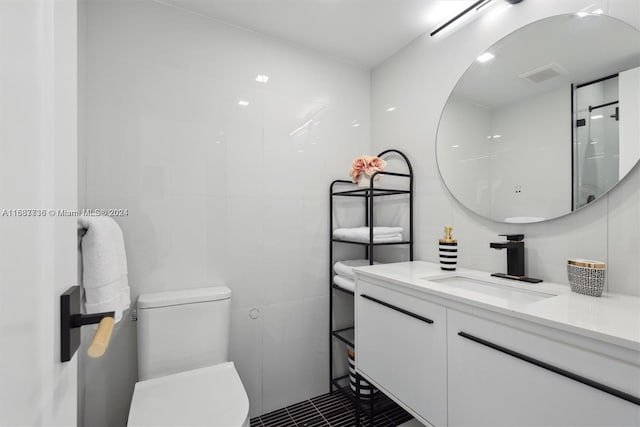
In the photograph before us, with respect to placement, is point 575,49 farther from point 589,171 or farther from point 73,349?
point 73,349

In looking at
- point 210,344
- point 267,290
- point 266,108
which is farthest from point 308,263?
point 266,108

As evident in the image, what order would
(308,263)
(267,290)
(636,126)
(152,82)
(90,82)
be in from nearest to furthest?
(636,126)
(90,82)
(152,82)
(267,290)
(308,263)

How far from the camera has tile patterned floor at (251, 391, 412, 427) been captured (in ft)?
5.43

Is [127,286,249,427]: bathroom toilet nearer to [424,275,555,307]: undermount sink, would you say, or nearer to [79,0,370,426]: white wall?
[79,0,370,426]: white wall

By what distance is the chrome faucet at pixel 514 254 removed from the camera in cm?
125

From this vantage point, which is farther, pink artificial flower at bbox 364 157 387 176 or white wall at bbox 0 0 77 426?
pink artificial flower at bbox 364 157 387 176

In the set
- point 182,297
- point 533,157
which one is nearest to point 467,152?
point 533,157

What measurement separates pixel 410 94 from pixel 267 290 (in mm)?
1539

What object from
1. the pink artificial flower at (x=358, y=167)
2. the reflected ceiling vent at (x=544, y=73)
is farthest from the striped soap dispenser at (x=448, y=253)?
the reflected ceiling vent at (x=544, y=73)

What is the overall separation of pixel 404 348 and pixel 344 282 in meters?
0.64

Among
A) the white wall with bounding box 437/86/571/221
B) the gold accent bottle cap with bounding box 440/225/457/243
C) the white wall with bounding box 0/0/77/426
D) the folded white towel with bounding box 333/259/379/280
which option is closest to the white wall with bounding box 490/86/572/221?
the white wall with bounding box 437/86/571/221

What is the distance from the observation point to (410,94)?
1.87m

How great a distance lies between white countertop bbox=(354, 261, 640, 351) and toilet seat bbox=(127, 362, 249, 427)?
31.2 inches

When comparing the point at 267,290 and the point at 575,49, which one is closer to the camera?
the point at 575,49
